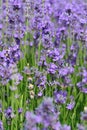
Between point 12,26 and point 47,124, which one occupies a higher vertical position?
point 47,124

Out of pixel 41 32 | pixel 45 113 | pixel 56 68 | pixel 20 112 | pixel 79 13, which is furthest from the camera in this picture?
pixel 79 13

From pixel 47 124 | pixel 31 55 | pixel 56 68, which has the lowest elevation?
pixel 31 55

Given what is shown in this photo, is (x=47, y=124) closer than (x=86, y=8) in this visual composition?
Yes

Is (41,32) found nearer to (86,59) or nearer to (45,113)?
(86,59)

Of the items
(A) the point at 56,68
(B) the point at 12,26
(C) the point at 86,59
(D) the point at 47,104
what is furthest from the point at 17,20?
(D) the point at 47,104

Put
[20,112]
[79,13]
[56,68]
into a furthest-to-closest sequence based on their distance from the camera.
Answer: [79,13]
[56,68]
[20,112]

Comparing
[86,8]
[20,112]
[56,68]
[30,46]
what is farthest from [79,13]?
[20,112]
